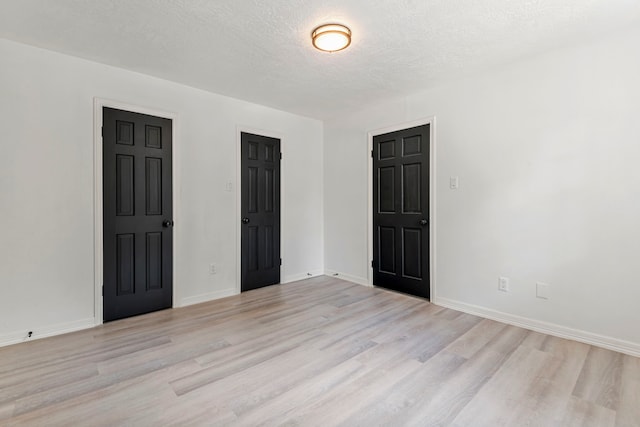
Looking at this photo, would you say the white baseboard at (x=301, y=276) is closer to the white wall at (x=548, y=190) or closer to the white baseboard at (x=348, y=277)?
the white baseboard at (x=348, y=277)

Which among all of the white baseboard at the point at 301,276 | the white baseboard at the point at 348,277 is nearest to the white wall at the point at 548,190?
the white baseboard at the point at 348,277

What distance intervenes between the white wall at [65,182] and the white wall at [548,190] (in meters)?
2.64

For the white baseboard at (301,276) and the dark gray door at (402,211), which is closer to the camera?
the dark gray door at (402,211)

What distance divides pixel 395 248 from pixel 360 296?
2.50ft

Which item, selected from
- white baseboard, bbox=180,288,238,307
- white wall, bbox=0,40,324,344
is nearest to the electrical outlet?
white baseboard, bbox=180,288,238,307

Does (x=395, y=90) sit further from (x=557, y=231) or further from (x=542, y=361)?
(x=542, y=361)

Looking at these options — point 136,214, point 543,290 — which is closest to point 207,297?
point 136,214

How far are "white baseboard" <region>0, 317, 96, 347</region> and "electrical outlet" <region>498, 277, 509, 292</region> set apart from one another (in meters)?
3.88

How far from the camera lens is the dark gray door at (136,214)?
115 inches

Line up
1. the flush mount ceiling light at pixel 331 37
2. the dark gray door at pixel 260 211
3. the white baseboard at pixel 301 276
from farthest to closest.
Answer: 1. the white baseboard at pixel 301 276
2. the dark gray door at pixel 260 211
3. the flush mount ceiling light at pixel 331 37

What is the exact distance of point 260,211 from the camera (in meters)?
4.09

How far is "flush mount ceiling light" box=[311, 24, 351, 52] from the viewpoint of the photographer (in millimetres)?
2217

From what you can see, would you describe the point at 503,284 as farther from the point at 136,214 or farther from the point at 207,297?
the point at 136,214

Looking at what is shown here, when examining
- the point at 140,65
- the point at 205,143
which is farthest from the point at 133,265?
the point at 140,65
